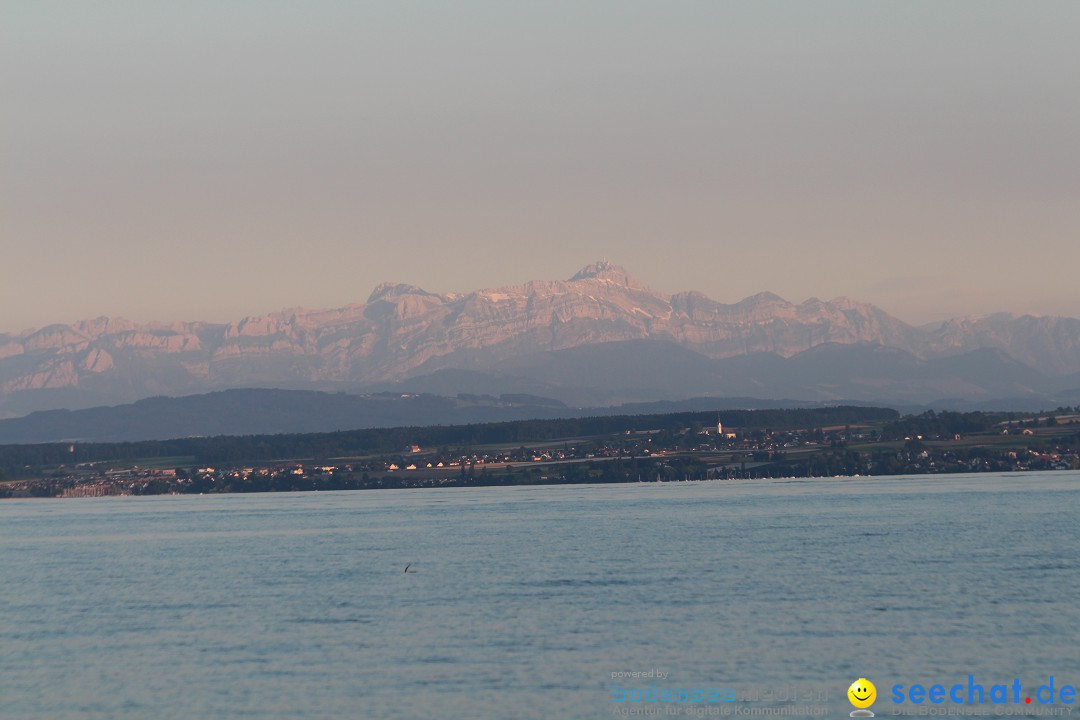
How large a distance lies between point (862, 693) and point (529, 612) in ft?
83.5

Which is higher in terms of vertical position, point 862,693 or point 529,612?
point 529,612

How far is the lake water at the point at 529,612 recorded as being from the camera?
57.8 meters

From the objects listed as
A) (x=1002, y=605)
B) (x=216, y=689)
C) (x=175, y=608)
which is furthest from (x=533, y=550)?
(x=216, y=689)

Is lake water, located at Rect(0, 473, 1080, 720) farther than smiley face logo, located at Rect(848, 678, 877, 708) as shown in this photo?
Yes

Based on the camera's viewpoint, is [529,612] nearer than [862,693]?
No

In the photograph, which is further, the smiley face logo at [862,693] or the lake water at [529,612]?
the lake water at [529,612]

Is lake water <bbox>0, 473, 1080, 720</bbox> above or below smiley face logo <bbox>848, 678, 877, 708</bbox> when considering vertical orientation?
above

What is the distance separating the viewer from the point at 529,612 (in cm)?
7625

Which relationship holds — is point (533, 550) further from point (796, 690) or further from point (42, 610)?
point (796, 690)

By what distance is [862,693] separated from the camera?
53781mm

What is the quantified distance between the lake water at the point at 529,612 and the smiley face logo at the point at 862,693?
619mm

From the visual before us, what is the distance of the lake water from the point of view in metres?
57.8

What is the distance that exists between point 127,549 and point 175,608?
45.3 meters

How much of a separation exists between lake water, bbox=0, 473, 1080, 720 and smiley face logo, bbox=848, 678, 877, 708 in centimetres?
62
